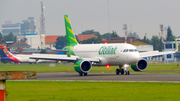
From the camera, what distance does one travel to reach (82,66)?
4041 centimetres

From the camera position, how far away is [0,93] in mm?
9891

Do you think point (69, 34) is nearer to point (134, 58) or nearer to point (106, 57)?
point (106, 57)

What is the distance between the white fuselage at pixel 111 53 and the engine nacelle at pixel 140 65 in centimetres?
211

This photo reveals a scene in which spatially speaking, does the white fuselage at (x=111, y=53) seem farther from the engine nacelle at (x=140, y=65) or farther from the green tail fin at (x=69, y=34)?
the green tail fin at (x=69, y=34)

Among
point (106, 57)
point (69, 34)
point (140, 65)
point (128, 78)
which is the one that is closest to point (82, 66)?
point (106, 57)

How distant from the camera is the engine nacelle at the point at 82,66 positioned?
38.5m

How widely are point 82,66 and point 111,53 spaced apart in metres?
3.88

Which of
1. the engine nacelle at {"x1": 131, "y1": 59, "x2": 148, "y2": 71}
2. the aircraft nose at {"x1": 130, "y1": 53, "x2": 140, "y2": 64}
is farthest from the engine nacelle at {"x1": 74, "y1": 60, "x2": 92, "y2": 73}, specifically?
the engine nacelle at {"x1": 131, "y1": 59, "x2": 148, "y2": 71}

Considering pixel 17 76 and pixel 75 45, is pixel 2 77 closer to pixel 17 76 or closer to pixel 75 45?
pixel 17 76

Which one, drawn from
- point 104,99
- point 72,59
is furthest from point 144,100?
point 72,59

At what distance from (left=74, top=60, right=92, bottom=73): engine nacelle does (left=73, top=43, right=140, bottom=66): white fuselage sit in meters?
2.48

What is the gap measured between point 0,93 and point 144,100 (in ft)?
24.9

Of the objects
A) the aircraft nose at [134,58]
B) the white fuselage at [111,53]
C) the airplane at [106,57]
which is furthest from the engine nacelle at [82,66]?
the aircraft nose at [134,58]

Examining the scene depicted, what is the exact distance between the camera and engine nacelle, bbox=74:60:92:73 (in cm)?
3847
